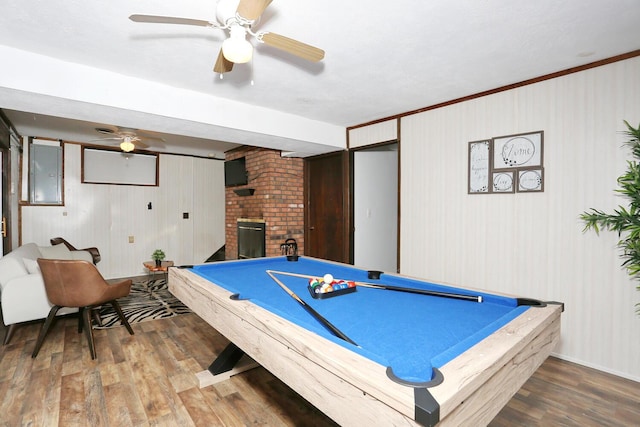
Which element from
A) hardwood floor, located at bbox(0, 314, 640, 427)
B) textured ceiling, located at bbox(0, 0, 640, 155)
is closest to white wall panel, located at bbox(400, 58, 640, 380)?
textured ceiling, located at bbox(0, 0, 640, 155)

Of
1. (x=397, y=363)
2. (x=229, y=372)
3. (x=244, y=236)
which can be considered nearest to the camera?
(x=397, y=363)

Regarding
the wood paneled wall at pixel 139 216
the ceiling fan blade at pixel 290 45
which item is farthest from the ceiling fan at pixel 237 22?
the wood paneled wall at pixel 139 216

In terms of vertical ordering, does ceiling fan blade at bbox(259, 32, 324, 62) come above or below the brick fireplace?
above

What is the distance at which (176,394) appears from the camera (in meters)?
2.12

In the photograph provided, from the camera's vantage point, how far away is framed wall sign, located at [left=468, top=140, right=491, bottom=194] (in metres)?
3.04

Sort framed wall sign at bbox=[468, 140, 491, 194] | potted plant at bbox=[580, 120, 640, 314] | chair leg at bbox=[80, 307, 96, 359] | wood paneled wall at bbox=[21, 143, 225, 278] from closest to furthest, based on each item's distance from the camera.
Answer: potted plant at bbox=[580, 120, 640, 314]
chair leg at bbox=[80, 307, 96, 359]
framed wall sign at bbox=[468, 140, 491, 194]
wood paneled wall at bbox=[21, 143, 225, 278]

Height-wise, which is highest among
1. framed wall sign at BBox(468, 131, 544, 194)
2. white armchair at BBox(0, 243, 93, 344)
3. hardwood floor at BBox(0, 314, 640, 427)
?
framed wall sign at BBox(468, 131, 544, 194)

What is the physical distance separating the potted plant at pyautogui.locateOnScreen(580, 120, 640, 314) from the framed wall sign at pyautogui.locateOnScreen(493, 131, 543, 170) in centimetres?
56

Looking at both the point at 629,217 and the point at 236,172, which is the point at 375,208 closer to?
the point at 236,172

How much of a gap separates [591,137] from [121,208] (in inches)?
273

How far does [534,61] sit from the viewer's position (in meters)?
2.42

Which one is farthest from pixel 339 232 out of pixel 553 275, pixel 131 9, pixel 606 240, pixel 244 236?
pixel 131 9

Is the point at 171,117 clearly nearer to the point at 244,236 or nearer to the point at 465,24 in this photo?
the point at 465,24

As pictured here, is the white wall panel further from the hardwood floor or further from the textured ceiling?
the hardwood floor
